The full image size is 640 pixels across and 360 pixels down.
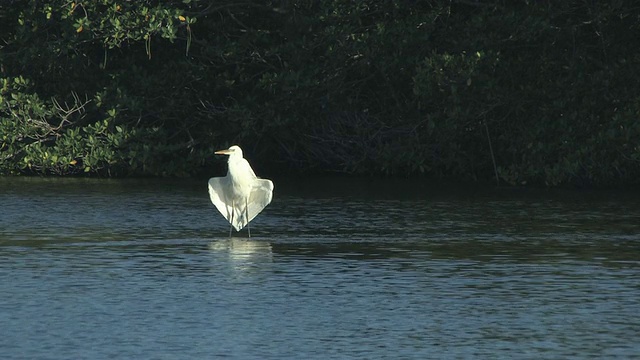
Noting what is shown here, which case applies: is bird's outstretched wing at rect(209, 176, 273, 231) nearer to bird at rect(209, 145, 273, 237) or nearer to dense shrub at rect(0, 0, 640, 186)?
bird at rect(209, 145, 273, 237)

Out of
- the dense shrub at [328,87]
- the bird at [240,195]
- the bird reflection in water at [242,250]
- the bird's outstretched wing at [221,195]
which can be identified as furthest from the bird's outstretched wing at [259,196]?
the dense shrub at [328,87]

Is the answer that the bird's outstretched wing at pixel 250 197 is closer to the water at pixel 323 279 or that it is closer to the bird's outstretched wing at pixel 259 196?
the bird's outstretched wing at pixel 259 196

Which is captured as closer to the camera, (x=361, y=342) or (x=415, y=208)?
(x=361, y=342)

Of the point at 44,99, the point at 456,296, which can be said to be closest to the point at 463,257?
the point at 456,296

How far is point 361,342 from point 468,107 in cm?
1600

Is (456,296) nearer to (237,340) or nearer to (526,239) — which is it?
(237,340)

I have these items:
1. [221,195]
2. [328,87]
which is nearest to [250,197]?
[221,195]

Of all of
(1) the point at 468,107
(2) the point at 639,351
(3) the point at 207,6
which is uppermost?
(3) the point at 207,6

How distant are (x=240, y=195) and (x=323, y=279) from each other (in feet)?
15.1

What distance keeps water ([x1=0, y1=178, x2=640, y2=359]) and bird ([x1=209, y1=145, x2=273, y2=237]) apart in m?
0.31

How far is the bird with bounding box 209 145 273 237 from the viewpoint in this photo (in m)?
17.9

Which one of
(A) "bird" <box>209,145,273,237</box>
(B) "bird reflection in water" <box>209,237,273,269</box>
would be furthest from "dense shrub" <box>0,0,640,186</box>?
(B) "bird reflection in water" <box>209,237,273,269</box>

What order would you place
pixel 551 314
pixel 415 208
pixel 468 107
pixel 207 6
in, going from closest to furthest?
1. pixel 551 314
2. pixel 415 208
3. pixel 468 107
4. pixel 207 6

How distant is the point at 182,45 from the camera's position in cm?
2969
